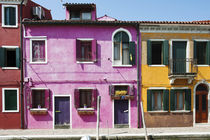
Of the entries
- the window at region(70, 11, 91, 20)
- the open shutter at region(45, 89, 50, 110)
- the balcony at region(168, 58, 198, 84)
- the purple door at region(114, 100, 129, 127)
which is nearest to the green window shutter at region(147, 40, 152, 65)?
the balcony at region(168, 58, 198, 84)

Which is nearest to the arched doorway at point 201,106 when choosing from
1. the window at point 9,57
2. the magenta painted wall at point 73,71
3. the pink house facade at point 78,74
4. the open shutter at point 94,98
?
the pink house facade at point 78,74

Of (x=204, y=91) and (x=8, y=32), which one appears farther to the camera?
(x=204, y=91)

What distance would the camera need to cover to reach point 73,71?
Result: 9.91 m

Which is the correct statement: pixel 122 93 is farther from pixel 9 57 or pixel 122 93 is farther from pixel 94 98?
pixel 9 57

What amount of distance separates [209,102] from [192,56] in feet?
11.0

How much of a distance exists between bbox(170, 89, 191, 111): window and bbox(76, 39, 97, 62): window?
5753 millimetres

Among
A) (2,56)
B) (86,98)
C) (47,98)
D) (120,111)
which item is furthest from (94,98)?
(2,56)

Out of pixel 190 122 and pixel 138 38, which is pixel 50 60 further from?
pixel 190 122

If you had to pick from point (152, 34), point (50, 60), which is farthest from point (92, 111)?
point (152, 34)

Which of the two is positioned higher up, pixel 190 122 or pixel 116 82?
pixel 116 82

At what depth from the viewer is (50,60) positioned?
389 inches

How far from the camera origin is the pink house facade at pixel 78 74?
9797 mm

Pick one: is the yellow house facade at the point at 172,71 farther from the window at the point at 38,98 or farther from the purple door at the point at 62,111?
the window at the point at 38,98

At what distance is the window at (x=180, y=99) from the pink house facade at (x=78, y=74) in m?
2.42
